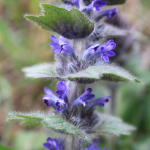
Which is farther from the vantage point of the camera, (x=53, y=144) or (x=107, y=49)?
(x=53, y=144)

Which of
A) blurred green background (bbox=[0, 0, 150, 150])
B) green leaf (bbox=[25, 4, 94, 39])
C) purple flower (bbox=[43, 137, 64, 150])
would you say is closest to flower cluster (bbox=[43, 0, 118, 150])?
purple flower (bbox=[43, 137, 64, 150])

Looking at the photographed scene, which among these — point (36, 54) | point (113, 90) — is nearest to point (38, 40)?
point (36, 54)

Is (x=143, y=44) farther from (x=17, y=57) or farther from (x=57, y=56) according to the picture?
(x=57, y=56)

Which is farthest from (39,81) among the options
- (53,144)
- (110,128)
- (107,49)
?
(107,49)

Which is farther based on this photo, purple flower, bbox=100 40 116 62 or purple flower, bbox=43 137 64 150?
purple flower, bbox=43 137 64 150

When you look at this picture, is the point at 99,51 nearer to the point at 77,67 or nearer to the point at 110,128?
the point at 77,67

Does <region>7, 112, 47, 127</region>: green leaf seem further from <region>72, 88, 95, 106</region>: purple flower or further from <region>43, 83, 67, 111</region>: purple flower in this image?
<region>72, 88, 95, 106</region>: purple flower
